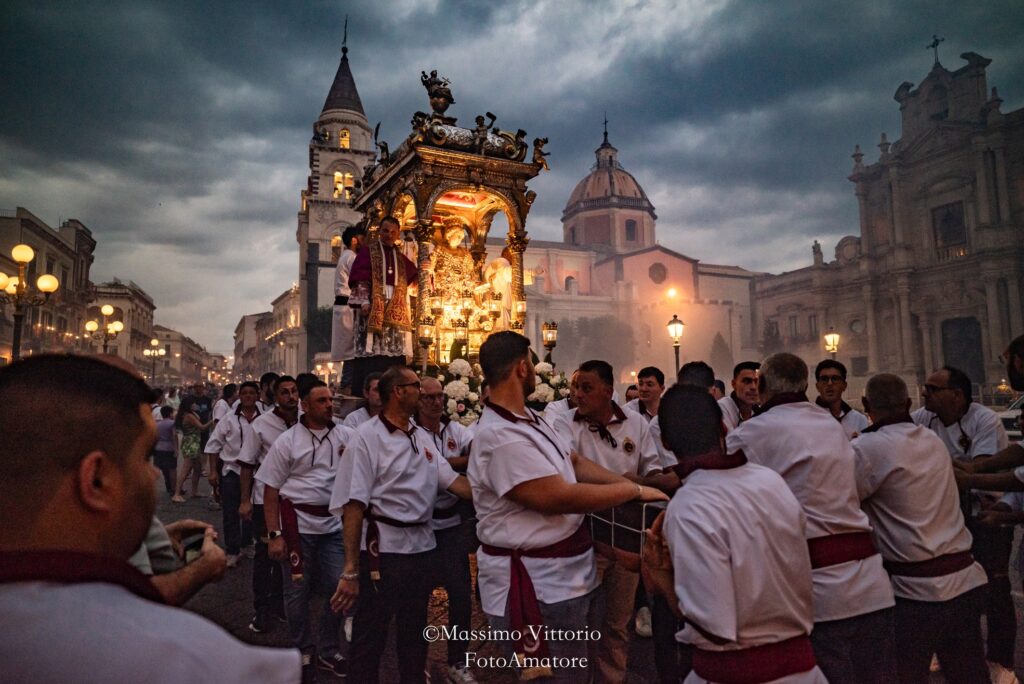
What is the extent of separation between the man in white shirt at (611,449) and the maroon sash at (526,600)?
146cm

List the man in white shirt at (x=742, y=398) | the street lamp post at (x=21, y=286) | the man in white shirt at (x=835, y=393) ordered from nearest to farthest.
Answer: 1. the man in white shirt at (x=835, y=393)
2. the man in white shirt at (x=742, y=398)
3. the street lamp post at (x=21, y=286)

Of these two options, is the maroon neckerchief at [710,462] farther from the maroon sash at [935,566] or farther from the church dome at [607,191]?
the church dome at [607,191]

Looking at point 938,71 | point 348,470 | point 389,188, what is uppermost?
point 938,71

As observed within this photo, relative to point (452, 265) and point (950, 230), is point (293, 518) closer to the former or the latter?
point (452, 265)

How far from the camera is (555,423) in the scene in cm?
523

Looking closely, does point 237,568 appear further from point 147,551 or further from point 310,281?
point 310,281

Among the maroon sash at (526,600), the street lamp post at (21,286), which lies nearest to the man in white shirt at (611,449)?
the maroon sash at (526,600)

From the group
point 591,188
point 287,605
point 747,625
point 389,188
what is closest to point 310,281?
point 591,188

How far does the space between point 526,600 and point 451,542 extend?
2046mm

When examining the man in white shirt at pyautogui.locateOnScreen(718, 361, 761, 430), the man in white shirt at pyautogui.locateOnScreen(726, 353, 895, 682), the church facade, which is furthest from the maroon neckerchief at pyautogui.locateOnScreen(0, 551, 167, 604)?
the church facade

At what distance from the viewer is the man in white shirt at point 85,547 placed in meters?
0.98

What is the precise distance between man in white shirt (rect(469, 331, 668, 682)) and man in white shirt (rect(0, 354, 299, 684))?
1.88 meters

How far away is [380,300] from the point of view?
10.1 m

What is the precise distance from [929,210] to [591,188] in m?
38.2
